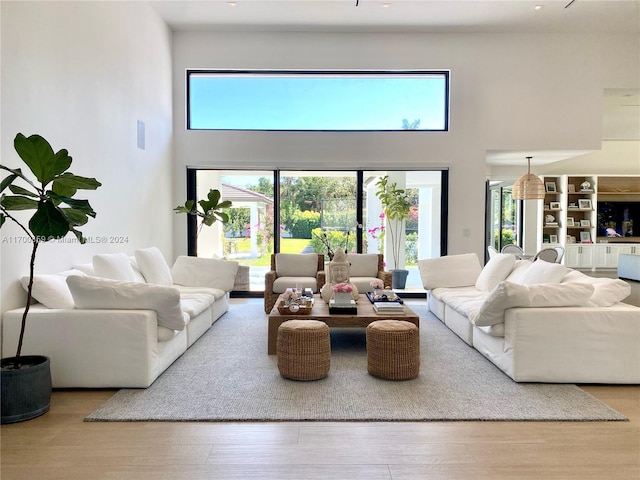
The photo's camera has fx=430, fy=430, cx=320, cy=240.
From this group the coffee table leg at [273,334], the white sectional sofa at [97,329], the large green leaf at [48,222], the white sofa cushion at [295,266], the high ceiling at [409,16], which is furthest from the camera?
the white sofa cushion at [295,266]

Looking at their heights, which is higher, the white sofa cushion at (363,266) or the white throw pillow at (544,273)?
the white throw pillow at (544,273)

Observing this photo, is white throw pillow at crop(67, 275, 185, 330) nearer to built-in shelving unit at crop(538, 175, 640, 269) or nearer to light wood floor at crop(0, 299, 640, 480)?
light wood floor at crop(0, 299, 640, 480)

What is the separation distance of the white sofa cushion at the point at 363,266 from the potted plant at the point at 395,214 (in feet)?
3.54

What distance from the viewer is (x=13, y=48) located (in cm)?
334

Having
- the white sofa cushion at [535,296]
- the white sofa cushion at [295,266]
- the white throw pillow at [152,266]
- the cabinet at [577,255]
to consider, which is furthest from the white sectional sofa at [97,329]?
the cabinet at [577,255]

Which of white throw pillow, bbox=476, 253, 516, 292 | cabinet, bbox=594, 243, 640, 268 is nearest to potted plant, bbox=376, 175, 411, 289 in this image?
white throw pillow, bbox=476, 253, 516, 292

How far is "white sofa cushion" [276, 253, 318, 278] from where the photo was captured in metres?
6.39

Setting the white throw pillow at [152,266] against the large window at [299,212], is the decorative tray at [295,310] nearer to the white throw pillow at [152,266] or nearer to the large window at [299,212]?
the white throw pillow at [152,266]

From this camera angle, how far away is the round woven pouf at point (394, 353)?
337 centimetres

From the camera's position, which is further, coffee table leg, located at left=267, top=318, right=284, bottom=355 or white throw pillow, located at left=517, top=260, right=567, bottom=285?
coffee table leg, located at left=267, top=318, right=284, bottom=355

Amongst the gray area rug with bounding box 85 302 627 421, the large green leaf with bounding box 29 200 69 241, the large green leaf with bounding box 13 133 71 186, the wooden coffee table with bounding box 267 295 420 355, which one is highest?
the large green leaf with bounding box 13 133 71 186

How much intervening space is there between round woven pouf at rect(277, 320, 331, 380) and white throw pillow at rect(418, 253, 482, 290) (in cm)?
275

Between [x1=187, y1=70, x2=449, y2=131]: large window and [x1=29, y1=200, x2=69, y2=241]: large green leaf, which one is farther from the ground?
[x1=187, y1=70, x2=449, y2=131]: large window

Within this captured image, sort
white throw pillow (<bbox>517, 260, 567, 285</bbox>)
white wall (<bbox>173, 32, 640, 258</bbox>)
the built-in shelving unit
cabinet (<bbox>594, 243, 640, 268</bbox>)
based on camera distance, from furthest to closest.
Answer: cabinet (<bbox>594, 243, 640, 268</bbox>)
the built-in shelving unit
white wall (<bbox>173, 32, 640, 258</bbox>)
white throw pillow (<bbox>517, 260, 567, 285</bbox>)
